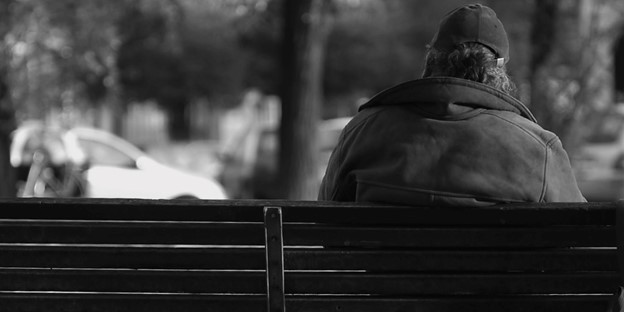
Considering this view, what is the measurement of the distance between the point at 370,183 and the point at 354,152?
5.0 inches

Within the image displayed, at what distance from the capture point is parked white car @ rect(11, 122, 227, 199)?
39.1 feet

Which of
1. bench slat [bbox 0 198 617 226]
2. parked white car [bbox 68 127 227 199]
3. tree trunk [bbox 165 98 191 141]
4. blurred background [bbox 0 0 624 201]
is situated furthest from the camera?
tree trunk [bbox 165 98 191 141]

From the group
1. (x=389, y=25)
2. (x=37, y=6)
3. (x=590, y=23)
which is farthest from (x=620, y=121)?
(x=389, y=25)

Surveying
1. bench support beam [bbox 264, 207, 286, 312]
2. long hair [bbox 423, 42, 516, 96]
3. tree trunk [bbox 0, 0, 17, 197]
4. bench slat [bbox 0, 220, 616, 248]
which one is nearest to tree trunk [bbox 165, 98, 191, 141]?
tree trunk [bbox 0, 0, 17, 197]

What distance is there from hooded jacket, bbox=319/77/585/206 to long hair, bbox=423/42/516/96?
0.17m

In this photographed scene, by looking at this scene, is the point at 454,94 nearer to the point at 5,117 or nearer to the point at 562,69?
the point at 5,117

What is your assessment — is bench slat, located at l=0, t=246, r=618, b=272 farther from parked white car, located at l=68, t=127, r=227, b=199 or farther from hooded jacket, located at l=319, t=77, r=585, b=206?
parked white car, located at l=68, t=127, r=227, b=199

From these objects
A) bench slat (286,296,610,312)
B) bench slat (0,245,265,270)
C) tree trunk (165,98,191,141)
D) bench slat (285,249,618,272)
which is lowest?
bench slat (286,296,610,312)

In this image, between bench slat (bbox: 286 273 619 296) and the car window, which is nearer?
bench slat (bbox: 286 273 619 296)

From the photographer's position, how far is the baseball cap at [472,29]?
3.10 meters

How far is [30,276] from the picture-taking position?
9.64 feet

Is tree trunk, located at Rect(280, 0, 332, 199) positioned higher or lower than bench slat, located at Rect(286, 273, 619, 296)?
higher

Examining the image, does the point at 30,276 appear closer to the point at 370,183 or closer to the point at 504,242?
the point at 370,183

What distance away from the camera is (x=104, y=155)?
13680 millimetres
